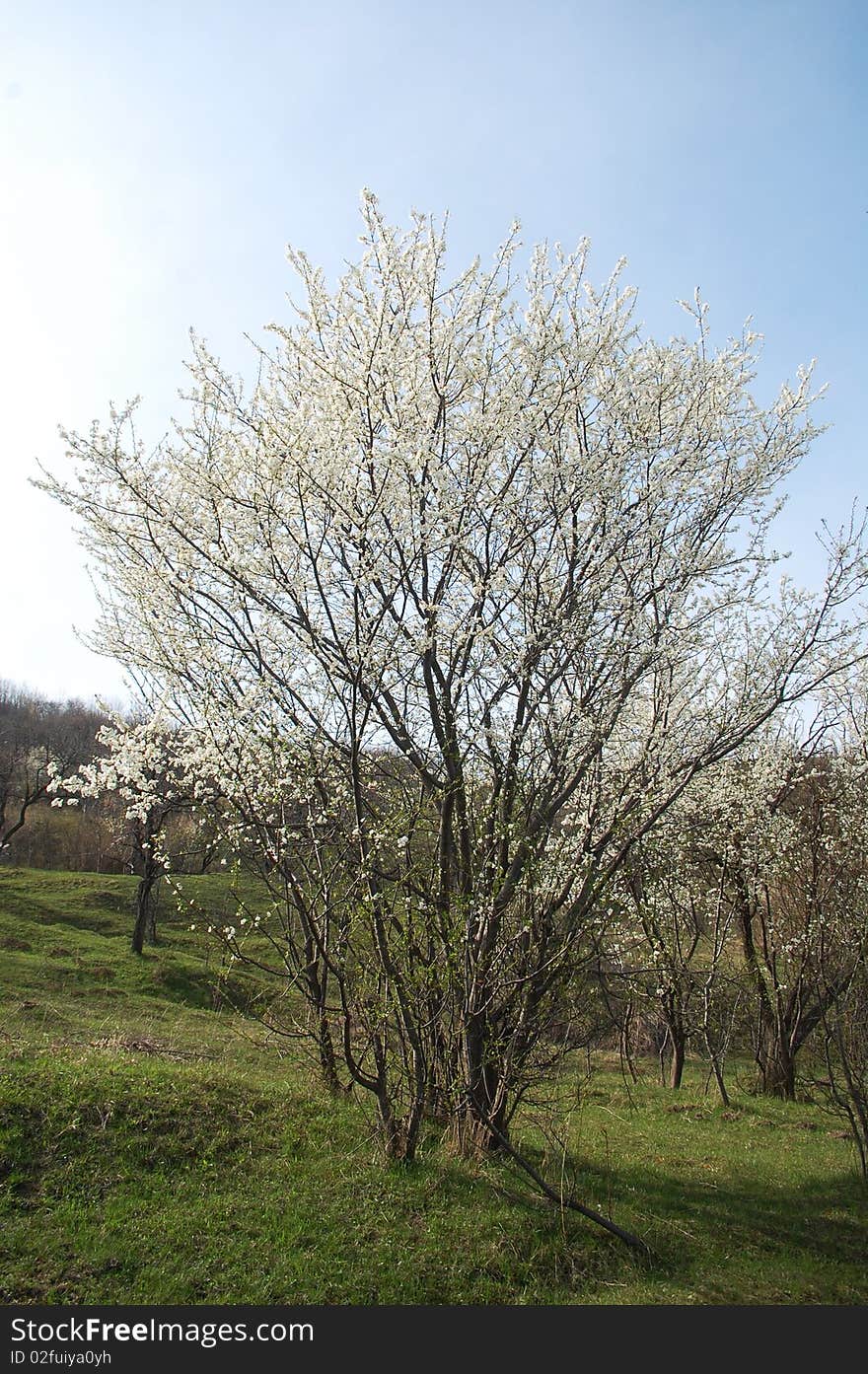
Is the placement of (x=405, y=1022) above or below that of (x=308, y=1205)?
above

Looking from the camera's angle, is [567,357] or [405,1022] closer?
[405,1022]

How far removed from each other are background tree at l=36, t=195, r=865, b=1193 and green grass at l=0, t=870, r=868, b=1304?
0.66 meters

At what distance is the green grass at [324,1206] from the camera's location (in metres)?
4.59

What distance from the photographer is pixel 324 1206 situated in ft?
17.6

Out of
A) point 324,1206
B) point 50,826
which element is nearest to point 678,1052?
point 324,1206

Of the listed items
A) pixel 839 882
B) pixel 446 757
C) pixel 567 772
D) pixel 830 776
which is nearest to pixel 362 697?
pixel 446 757

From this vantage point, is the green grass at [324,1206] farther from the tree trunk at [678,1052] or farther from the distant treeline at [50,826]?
the distant treeline at [50,826]

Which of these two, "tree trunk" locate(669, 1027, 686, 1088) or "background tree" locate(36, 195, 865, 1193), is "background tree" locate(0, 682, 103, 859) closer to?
"background tree" locate(36, 195, 865, 1193)

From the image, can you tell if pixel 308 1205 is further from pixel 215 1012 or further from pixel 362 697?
pixel 215 1012

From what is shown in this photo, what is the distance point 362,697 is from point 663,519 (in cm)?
333

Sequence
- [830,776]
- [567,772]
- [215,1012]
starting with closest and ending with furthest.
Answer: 1. [567,772]
2. [830,776]
3. [215,1012]

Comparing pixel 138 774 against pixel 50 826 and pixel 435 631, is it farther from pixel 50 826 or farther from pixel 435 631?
pixel 50 826

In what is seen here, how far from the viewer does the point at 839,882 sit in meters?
8.60

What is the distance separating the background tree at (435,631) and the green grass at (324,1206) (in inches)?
25.9
